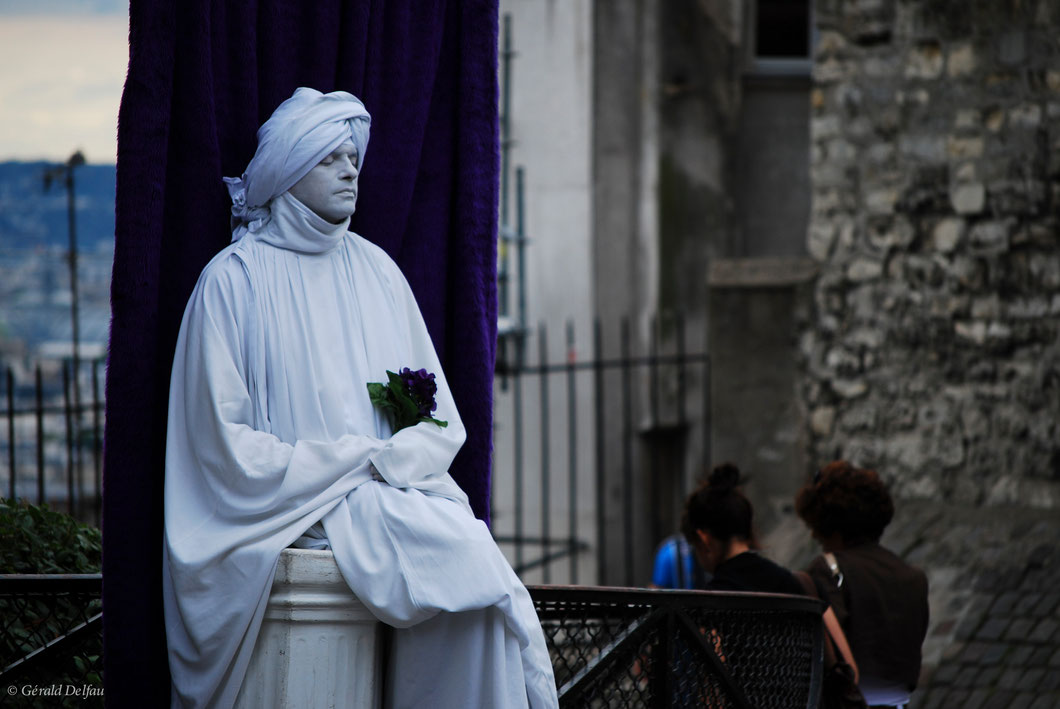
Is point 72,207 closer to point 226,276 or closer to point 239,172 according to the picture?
point 239,172

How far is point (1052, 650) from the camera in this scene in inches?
214

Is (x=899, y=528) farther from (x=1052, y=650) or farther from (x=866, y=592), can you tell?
(x=866, y=592)

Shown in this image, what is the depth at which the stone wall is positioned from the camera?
6.65 metres

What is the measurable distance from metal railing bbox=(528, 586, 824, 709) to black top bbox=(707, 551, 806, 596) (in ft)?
0.39

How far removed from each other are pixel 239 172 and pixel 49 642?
1.35m

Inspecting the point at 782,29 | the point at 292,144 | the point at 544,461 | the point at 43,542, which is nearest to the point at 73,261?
the point at 43,542

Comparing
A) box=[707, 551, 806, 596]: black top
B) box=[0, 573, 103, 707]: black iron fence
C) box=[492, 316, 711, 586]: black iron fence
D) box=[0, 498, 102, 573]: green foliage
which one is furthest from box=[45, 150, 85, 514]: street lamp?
box=[492, 316, 711, 586]: black iron fence

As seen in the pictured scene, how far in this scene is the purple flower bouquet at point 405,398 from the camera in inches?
108

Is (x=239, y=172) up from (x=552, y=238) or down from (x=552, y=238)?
down

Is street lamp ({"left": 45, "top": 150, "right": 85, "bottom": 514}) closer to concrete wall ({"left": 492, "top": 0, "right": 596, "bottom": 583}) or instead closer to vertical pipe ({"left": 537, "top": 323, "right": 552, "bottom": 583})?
vertical pipe ({"left": 537, "top": 323, "right": 552, "bottom": 583})

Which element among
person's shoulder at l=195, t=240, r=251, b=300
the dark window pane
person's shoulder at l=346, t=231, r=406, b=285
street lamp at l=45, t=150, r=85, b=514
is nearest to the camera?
person's shoulder at l=195, t=240, r=251, b=300

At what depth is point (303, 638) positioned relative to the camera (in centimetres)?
254

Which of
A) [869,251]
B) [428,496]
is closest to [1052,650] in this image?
[869,251]

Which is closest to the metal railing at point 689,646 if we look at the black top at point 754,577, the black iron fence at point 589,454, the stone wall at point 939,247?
the black top at point 754,577
